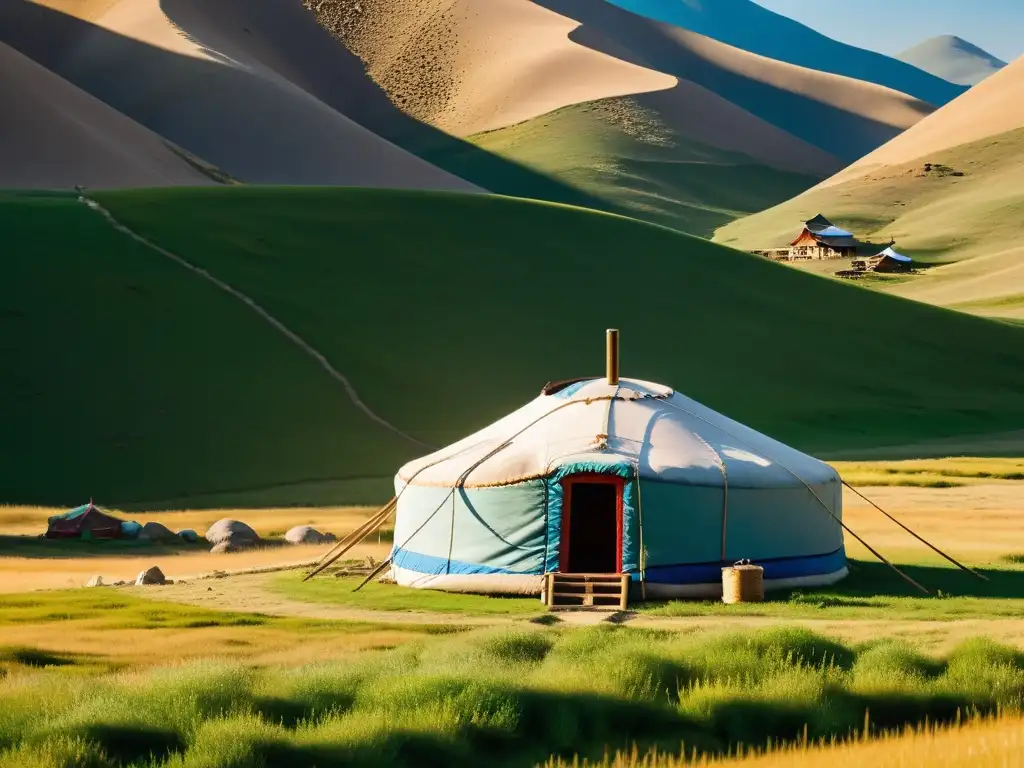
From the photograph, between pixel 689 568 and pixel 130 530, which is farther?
pixel 130 530

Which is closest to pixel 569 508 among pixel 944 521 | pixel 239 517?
pixel 944 521

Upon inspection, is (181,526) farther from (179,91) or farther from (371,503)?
(179,91)

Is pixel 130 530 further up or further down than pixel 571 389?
further down

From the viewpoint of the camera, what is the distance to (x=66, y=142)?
4264 inches

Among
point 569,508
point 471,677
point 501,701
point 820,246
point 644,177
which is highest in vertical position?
point 644,177

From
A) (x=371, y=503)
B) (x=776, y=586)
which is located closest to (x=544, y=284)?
(x=371, y=503)

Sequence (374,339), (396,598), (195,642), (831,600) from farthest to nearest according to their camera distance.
A: (374,339), (396,598), (831,600), (195,642)

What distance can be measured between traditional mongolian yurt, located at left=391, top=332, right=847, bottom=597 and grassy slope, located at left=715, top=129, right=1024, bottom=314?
3153 inches

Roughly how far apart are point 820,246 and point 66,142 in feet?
181

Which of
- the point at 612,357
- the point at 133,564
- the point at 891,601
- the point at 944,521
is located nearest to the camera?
the point at 891,601

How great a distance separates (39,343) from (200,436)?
24.3ft

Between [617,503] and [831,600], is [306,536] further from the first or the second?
[831,600]

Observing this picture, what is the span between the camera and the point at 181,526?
33281 mm

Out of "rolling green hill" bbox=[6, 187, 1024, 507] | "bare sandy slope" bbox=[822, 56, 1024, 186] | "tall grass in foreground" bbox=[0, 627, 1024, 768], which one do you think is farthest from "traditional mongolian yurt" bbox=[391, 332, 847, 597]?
"bare sandy slope" bbox=[822, 56, 1024, 186]
